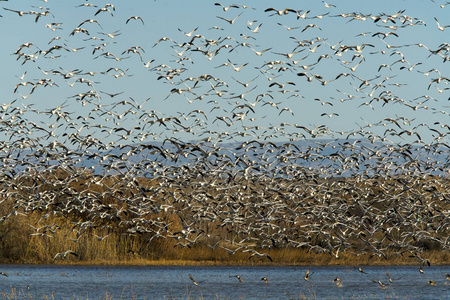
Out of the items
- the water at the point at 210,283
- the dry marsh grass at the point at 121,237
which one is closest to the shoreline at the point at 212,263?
the dry marsh grass at the point at 121,237

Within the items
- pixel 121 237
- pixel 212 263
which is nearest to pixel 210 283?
pixel 212 263

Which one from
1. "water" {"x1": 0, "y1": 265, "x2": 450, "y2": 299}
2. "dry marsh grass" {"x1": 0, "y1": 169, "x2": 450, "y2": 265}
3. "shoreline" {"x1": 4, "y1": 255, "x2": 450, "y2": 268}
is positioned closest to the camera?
"water" {"x1": 0, "y1": 265, "x2": 450, "y2": 299}

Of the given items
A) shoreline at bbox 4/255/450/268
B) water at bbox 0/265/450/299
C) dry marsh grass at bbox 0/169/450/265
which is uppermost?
dry marsh grass at bbox 0/169/450/265

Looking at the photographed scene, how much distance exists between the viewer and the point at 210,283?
36.2 m

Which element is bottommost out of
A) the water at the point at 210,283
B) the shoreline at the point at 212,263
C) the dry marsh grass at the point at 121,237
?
the water at the point at 210,283

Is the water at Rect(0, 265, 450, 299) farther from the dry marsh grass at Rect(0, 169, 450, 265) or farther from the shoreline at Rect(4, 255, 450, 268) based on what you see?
the dry marsh grass at Rect(0, 169, 450, 265)

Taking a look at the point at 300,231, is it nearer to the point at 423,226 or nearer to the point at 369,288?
the point at 423,226

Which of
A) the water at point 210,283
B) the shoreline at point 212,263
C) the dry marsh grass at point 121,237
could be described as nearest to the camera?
the water at point 210,283

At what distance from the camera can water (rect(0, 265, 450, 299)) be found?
105 feet

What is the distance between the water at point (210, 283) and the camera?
1256 inches

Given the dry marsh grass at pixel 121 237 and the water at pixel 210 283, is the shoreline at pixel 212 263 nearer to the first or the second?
the dry marsh grass at pixel 121 237

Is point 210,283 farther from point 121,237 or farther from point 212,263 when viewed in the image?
point 121,237

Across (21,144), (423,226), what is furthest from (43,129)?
(423,226)

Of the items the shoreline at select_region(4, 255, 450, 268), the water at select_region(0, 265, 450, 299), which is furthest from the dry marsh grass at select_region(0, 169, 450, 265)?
the water at select_region(0, 265, 450, 299)
